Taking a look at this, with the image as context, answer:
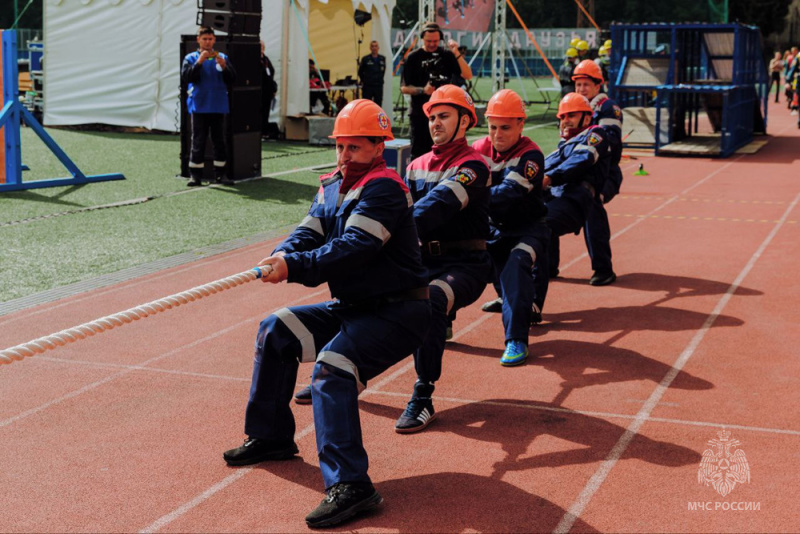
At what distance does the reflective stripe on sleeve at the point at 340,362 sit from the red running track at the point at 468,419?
60 centimetres

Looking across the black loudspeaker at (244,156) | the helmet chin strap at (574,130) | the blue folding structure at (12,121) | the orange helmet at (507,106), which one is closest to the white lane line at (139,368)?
the orange helmet at (507,106)

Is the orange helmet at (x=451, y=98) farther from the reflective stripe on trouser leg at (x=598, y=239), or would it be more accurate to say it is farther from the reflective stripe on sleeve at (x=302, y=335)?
the reflective stripe on trouser leg at (x=598, y=239)

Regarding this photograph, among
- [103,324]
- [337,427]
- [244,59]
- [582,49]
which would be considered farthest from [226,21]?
[337,427]

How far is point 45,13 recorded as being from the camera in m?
22.2

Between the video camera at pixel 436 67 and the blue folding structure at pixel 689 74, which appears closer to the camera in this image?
the video camera at pixel 436 67

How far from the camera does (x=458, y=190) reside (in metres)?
5.95

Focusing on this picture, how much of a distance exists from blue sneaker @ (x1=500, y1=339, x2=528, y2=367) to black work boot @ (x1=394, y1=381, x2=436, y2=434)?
1.15m

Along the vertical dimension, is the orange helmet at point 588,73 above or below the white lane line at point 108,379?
above

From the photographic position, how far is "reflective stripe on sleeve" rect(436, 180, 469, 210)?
19.5 feet

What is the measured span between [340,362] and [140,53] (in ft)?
61.1

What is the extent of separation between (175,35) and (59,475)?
686 inches

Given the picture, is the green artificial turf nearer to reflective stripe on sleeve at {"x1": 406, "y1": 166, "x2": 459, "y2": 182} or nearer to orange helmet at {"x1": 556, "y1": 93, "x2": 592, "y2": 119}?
reflective stripe on sleeve at {"x1": 406, "y1": 166, "x2": 459, "y2": 182}

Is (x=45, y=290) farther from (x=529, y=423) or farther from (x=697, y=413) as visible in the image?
(x=697, y=413)

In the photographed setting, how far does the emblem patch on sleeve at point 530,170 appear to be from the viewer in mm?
7070
